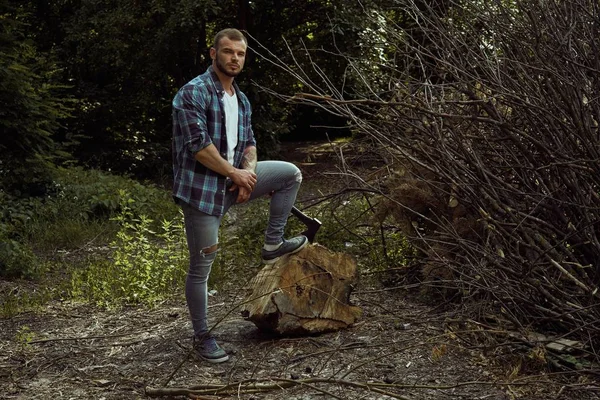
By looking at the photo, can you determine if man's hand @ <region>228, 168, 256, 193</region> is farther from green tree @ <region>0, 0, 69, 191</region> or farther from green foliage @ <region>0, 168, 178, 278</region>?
green tree @ <region>0, 0, 69, 191</region>

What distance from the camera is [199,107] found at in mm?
5188

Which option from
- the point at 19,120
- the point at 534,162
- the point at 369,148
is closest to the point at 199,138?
the point at 534,162

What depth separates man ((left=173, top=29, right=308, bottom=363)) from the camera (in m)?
5.18

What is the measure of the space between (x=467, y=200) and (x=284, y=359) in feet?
5.12

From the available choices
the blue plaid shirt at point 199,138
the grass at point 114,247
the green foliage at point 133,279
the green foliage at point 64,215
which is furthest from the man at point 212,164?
the green foliage at point 64,215

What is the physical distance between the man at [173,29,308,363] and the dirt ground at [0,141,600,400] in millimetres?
382

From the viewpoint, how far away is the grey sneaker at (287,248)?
5.81 metres

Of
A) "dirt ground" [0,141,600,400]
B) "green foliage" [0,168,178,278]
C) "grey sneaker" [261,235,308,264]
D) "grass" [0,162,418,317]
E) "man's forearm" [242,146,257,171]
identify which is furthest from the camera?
"green foliage" [0,168,178,278]

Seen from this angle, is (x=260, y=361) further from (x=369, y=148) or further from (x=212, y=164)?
(x=369, y=148)

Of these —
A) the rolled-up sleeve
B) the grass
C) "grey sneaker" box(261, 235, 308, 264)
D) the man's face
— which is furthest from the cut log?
the man's face

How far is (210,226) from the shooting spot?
5266mm

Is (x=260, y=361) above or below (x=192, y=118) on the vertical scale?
below

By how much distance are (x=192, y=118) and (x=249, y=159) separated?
520 millimetres

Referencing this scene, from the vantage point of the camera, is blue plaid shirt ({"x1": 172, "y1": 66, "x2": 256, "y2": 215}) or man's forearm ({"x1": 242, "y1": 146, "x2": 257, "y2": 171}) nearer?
blue plaid shirt ({"x1": 172, "y1": 66, "x2": 256, "y2": 215})
